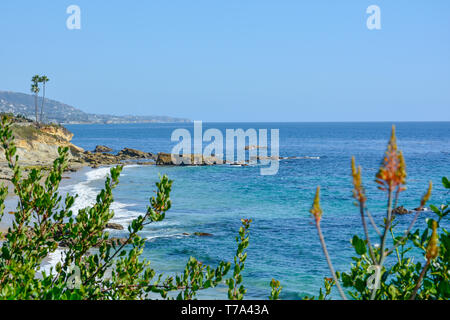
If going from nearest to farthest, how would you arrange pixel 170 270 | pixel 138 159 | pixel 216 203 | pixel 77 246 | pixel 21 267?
pixel 21 267, pixel 77 246, pixel 170 270, pixel 216 203, pixel 138 159

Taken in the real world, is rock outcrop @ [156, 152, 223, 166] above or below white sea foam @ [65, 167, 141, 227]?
above

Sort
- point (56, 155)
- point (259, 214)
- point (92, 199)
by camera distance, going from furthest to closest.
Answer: point (56, 155), point (92, 199), point (259, 214)

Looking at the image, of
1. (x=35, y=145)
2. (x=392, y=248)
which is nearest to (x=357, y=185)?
(x=392, y=248)

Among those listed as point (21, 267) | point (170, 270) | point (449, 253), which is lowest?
point (170, 270)

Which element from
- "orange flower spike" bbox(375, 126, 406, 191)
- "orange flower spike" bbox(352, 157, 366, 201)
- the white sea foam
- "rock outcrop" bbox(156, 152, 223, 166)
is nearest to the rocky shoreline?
"rock outcrop" bbox(156, 152, 223, 166)

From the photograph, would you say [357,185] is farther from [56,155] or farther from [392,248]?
[56,155]

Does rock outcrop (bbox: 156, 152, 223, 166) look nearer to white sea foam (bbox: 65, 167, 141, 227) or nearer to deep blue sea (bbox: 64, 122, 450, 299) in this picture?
deep blue sea (bbox: 64, 122, 450, 299)

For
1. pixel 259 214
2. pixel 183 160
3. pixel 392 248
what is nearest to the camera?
pixel 392 248

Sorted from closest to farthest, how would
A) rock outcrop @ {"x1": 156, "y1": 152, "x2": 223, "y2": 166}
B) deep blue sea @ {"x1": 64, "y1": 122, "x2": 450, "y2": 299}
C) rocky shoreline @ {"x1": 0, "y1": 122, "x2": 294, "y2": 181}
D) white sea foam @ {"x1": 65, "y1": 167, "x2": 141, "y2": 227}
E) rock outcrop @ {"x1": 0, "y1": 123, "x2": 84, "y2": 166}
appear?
deep blue sea @ {"x1": 64, "y1": 122, "x2": 450, "y2": 299}, white sea foam @ {"x1": 65, "y1": 167, "x2": 141, "y2": 227}, rock outcrop @ {"x1": 0, "y1": 123, "x2": 84, "y2": 166}, rocky shoreline @ {"x1": 0, "y1": 122, "x2": 294, "y2": 181}, rock outcrop @ {"x1": 156, "y1": 152, "x2": 223, "y2": 166}

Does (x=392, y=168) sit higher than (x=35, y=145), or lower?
higher

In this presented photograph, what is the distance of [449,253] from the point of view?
3.91m
